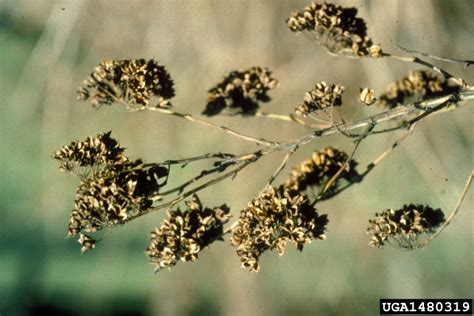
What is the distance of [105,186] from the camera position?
5.45 feet

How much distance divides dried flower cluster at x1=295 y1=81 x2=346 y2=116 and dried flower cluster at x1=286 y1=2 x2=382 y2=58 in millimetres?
301

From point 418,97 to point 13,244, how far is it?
2116 millimetres

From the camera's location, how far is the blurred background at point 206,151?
2.44 m

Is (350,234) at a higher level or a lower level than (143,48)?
lower

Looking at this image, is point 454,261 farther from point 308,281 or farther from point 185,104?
point 185,104

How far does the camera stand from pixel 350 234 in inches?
97.4

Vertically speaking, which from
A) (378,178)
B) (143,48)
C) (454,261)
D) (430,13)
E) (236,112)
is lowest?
(454,261)

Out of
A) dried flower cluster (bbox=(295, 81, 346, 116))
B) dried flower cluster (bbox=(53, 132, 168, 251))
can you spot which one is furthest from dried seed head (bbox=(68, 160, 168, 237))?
dried flower cluster (bbox=(295, 81, 346, 116))

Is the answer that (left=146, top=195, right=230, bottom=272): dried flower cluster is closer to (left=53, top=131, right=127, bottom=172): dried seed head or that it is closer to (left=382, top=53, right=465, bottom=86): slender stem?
(left=53, top=131, right=127, bottom=172): dried seed head

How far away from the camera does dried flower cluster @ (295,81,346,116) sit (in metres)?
Answer: 1.74

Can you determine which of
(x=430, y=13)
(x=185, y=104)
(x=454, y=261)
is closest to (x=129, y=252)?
(x=185, y=104)

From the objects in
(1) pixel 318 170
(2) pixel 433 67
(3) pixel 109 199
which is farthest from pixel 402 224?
(3) pixel 109 199

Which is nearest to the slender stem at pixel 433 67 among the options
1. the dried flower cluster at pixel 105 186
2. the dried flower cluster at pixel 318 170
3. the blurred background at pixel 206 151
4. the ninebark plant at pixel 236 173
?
the ninebark plant at pixel 236 173

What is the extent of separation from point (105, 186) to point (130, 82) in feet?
1.31
